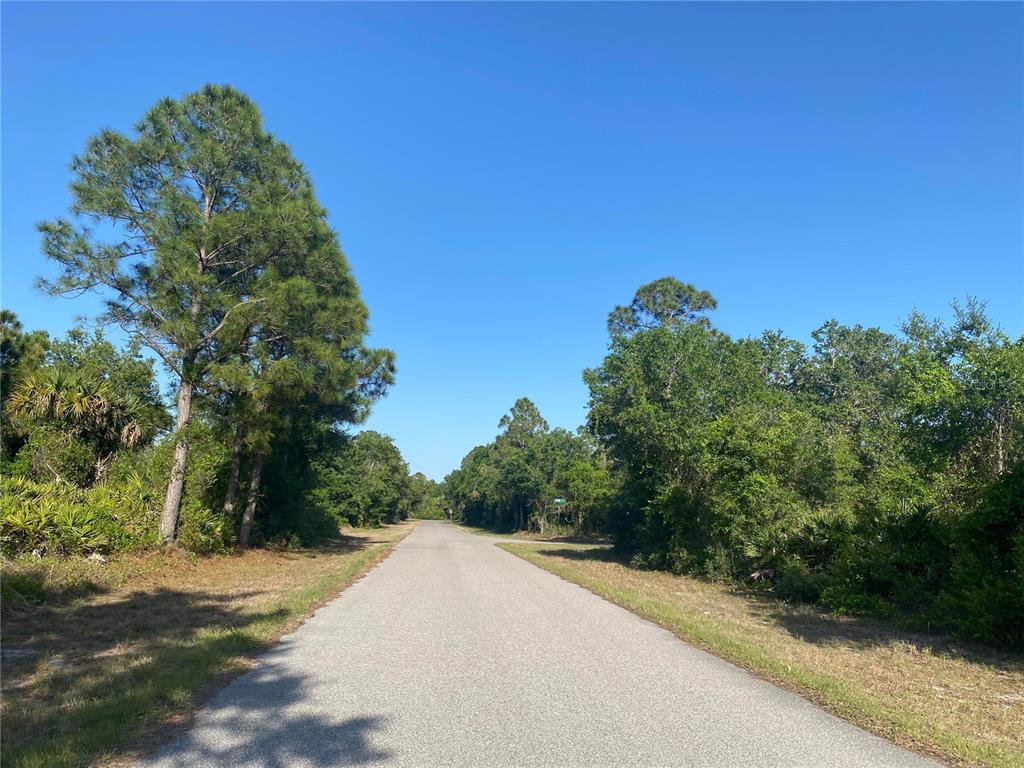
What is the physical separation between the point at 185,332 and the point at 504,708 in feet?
47.6

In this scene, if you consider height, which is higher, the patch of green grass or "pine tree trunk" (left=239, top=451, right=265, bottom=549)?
"pine tree trunk" (left=239, top=451, right=265, bottom=549)

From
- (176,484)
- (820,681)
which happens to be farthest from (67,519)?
(820,681)

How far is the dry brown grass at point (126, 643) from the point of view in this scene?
477cm

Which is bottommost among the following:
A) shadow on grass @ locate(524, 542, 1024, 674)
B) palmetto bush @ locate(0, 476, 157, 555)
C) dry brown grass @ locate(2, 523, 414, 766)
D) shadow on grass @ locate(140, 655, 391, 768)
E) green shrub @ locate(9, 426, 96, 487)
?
dry brown grass @ locate(2, 523, 414, 766)

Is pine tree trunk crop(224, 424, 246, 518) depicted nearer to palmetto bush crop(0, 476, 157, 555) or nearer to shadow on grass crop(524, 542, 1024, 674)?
palmetto bush crop(0, 476, 157, 555)

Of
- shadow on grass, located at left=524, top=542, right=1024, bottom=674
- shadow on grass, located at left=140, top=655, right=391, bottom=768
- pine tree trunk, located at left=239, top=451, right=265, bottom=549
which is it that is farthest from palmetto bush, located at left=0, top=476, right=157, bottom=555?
shadow on grass, located at left=524, top=542, right=1024, bottom=674

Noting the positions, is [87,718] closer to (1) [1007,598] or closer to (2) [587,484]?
(1) [1007,598]

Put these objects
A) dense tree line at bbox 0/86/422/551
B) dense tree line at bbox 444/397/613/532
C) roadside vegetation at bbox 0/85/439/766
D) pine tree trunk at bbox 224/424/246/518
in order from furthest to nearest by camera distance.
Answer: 1. dense tree line at bbox 444/397/613/532
2. pine tree trunk at bbox 224/424/246/518
3. dense tree line at bbox 0/86/422/551
4. roadside vegetation at bbox 0/85/439/766

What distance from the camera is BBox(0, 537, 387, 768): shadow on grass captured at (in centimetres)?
459

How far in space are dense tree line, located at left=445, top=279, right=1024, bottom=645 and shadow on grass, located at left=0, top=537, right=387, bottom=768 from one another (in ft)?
31.9

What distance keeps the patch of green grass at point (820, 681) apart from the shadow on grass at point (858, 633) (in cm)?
75

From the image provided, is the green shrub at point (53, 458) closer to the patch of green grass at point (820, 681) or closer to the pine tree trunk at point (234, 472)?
the pine tree trunk at point (234, 472)

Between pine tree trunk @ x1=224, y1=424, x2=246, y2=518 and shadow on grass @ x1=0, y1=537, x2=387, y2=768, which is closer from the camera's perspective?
shadow on grass @ x1=0, y1=537, x2=387, y2=768

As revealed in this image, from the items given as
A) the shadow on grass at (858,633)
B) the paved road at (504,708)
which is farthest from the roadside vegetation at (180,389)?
the shadow on grass at (858,633)
